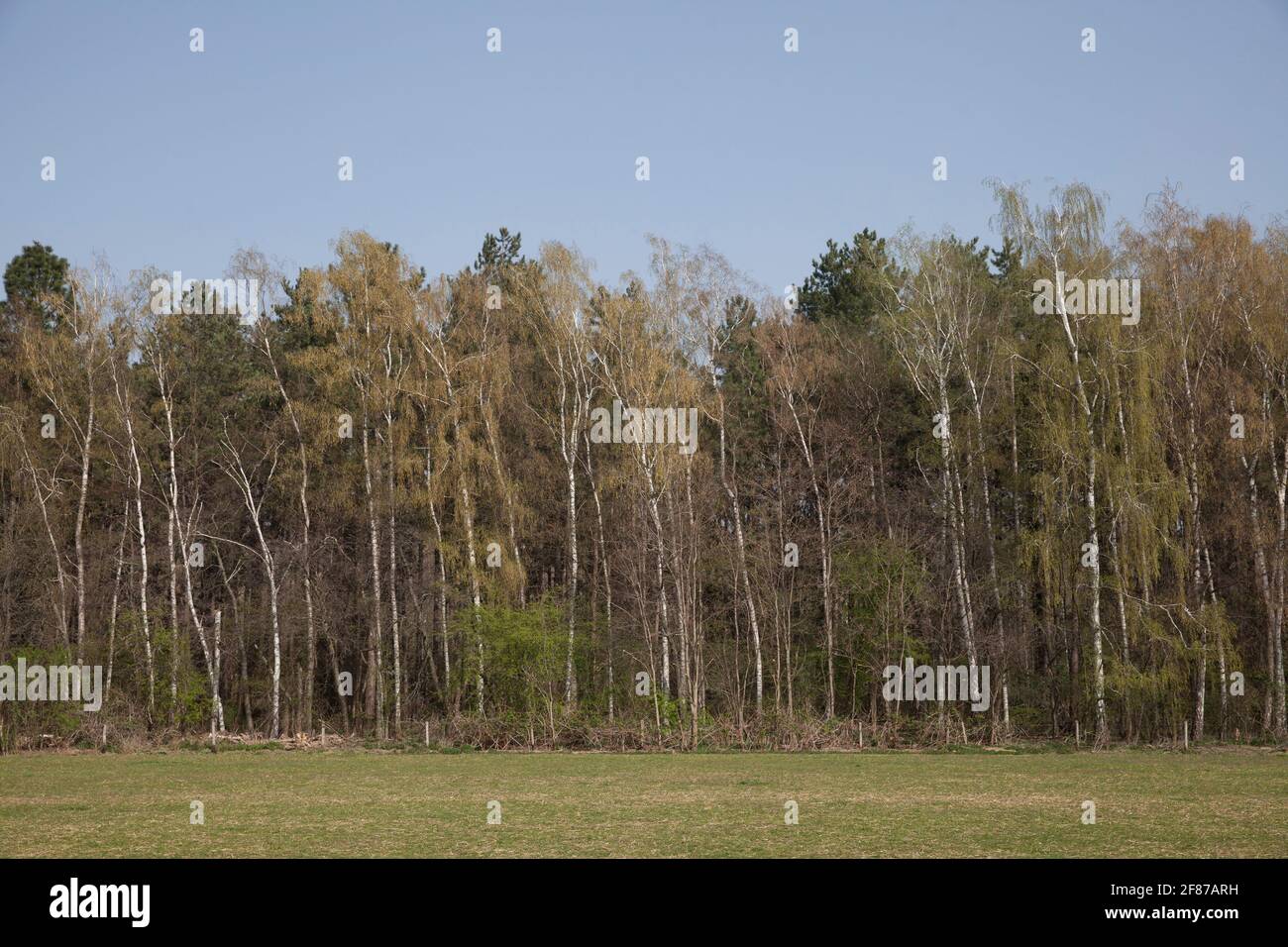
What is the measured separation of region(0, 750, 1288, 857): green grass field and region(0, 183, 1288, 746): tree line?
5.54 metres

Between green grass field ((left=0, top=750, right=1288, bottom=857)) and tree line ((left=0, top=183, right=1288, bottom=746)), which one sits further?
tree line ((left=0, top=183, right=1288, bottom=746))

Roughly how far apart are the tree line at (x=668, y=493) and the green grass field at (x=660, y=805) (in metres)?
5.54

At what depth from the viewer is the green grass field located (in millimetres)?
16734

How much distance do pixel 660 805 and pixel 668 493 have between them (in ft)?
64.8

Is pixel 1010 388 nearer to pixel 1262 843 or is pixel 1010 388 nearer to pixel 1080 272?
pixel 1080 272

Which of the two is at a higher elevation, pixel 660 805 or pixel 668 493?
pixel 668 493

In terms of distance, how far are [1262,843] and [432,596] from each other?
35527 millimetres

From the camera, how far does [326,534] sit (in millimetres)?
47219

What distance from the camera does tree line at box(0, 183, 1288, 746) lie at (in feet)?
122

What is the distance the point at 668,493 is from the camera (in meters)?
41.0

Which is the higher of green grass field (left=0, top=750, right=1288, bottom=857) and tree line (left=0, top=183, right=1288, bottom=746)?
tree line (left=0, top=183, right=1288, bottom=746)

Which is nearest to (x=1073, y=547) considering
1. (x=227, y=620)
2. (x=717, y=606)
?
(x=717, y=606)
